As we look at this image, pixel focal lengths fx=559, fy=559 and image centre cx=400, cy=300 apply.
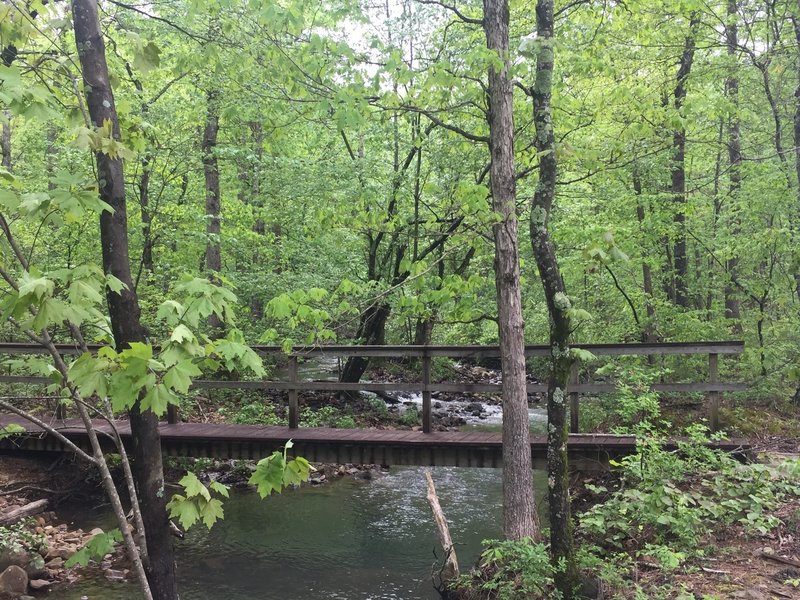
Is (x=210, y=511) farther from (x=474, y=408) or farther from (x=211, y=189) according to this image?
(x=474, y=408)

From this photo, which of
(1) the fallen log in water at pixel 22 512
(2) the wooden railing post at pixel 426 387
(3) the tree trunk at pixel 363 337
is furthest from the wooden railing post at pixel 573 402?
(1) the fallen log in water at pixel 22 512

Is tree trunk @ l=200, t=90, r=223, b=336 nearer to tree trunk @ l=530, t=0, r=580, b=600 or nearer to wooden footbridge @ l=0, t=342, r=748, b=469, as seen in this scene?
wooden footbridge @ l=0, t=342, r=748, b=469

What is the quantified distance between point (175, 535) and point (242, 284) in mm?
6440

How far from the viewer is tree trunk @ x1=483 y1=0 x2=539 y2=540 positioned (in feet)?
18.9

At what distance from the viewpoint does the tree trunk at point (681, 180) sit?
10.1m

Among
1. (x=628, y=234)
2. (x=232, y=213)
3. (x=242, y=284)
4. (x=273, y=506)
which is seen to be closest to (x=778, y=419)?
(x=628, y=234)

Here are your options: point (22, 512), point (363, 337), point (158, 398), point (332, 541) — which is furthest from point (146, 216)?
point (158, 398)

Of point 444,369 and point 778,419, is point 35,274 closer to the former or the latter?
point 778,419

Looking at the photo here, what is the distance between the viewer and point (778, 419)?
324 inches

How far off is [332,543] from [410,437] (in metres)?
1.70

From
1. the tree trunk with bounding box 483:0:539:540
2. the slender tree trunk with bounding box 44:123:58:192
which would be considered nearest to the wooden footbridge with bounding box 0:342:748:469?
the tree trunk with bounding box 483:0:539:540

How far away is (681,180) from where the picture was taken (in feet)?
39.2

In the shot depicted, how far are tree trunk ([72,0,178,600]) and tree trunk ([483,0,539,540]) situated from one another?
366cm

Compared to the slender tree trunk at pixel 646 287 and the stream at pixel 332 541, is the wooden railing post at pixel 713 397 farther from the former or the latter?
the slender tree trunk at pixel 646 287
